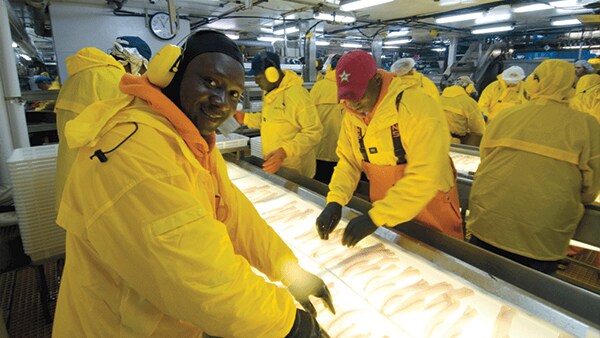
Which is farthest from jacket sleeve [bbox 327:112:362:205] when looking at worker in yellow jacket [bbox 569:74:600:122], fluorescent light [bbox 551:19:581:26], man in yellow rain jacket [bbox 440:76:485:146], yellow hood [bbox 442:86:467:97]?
fluorescent light [bbox 551:19:581:26]

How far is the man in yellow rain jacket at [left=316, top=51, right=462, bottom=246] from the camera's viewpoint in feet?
6.35

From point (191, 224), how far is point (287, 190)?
1.73 m

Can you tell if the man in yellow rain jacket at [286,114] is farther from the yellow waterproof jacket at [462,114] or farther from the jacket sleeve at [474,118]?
the jacket sleeve at [474,118]

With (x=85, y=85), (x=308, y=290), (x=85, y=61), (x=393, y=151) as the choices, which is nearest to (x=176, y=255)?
(x=308, y=290)

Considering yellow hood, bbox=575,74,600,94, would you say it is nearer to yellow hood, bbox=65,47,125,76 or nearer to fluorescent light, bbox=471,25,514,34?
fluorescent light, bbox=471,25,514,34

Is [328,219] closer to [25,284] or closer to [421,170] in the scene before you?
[421,170]

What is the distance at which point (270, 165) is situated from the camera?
10.2 ft

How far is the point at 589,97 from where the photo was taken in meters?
5.17

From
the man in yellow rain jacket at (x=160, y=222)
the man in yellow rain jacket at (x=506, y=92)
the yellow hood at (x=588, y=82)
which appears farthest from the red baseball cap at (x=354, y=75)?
the yellow hood at (x=588, y=82)

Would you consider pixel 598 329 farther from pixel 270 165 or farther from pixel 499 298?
pixel 270 165

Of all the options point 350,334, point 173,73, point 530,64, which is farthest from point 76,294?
point 530,64

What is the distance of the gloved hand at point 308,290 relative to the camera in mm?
1318

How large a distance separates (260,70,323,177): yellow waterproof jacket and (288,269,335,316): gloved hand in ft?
6.77

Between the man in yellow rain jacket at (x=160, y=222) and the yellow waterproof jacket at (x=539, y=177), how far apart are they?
6.10ft
